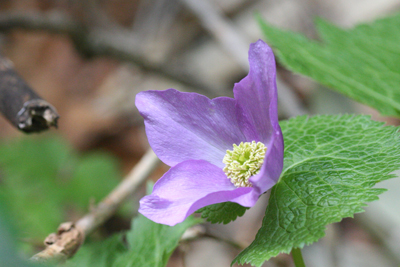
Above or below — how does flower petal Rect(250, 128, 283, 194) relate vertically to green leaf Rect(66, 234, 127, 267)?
above

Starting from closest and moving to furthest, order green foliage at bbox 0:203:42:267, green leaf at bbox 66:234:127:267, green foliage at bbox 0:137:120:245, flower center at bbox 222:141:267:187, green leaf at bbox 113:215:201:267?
green foliage at bbox 0:203:42:267 → flower center at bbox 222:141:267:187 → green leaf at bbox 113:215:201:267 → green leaf at bbox 66:234:127:267 → green foliage at bbox 0:137:120:245

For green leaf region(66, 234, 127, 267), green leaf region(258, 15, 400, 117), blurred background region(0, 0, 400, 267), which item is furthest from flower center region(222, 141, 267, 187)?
blurred background region(0, 0, 400, 267)

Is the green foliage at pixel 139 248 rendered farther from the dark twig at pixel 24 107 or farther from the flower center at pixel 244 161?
the dark twig at pixel 24 107

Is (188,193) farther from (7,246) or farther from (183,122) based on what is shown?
(7,246)

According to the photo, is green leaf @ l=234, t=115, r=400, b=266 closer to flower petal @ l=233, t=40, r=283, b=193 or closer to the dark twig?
flower petal @ l=233, t=40, r=283, b=193

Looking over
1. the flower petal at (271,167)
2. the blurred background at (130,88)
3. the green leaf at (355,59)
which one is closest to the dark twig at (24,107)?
the flower petal at (271,167)

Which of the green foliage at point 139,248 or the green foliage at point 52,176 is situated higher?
the green foliage at point 52,176
